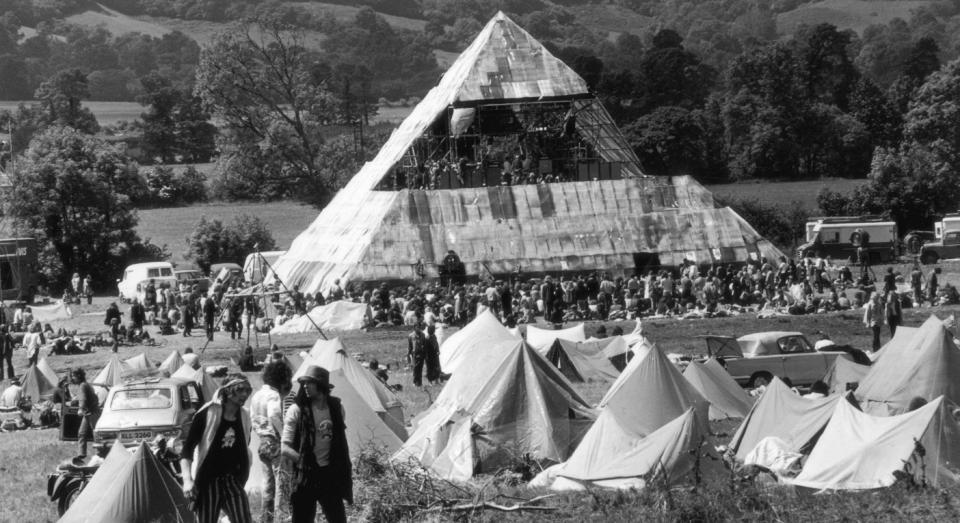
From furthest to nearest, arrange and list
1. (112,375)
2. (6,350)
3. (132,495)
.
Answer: (6,350), (112,375), (132,495)

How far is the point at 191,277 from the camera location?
5647 centimetres

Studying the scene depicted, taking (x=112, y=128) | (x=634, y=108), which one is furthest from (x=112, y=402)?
(x=112, y=128)

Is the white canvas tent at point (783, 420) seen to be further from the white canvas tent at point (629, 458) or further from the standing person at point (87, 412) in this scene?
the standing person at point (87, 412)

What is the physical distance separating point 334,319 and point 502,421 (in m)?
21.2

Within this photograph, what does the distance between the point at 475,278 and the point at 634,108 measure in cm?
6007

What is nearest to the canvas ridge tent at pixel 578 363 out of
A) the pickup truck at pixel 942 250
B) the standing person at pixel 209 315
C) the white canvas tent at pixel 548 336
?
the white canvas tent at pixel 548 336

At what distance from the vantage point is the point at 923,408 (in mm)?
17391

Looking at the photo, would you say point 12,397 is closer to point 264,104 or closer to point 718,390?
point 718,390

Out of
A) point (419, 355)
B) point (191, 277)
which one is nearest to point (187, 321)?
point (419, 355)

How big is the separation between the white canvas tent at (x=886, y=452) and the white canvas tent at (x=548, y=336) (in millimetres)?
13003

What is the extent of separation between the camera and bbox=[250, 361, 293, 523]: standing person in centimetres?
1466

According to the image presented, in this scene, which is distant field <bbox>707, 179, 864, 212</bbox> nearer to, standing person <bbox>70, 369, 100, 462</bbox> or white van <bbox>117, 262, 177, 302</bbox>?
white van <bbox>117, 262, 177, 302</bbox>

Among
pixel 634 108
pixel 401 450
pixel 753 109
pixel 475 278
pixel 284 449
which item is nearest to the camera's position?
pixel 284 449

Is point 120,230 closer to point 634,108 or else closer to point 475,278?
point 475,278
